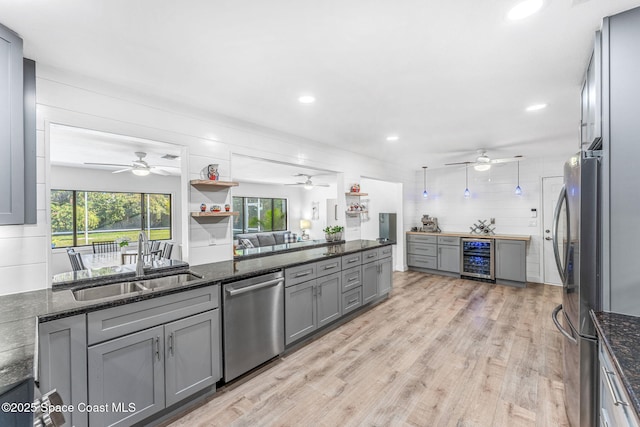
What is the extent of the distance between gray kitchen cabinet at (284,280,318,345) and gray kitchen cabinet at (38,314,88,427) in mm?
1575

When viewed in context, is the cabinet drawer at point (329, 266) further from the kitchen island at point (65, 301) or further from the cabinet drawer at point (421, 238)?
the cabinet drawer at point (421, 238)

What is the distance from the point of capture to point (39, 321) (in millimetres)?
1483

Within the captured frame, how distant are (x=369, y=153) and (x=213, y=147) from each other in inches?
112

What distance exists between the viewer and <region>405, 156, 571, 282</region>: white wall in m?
5.54

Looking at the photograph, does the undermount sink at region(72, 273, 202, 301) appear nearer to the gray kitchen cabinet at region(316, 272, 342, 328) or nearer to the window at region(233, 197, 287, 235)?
the gray kitchen cabinet at region(316, 272, 342, 328)

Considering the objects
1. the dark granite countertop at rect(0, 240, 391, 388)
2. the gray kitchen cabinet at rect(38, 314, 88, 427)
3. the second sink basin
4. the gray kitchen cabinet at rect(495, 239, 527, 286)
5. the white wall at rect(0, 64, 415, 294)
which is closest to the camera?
the dark granite countertop at rect(0, 240, 391, 388)

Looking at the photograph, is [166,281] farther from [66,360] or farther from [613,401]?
[613,401]

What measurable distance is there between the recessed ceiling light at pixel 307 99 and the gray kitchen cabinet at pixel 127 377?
7.03ft

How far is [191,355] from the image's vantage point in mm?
2117

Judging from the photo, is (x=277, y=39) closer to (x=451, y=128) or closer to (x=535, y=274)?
(x=451, y=128)

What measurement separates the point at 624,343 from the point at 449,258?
5031 millimetres

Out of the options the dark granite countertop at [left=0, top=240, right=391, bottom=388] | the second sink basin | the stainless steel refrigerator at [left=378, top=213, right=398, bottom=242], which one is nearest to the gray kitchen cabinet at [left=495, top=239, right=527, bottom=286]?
the stainless steel refrigerator at [left=378, top=213, right=398, bottom=242]

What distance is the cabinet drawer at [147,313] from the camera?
1.71 metres

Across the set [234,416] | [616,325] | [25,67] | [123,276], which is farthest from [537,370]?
[25,67]
